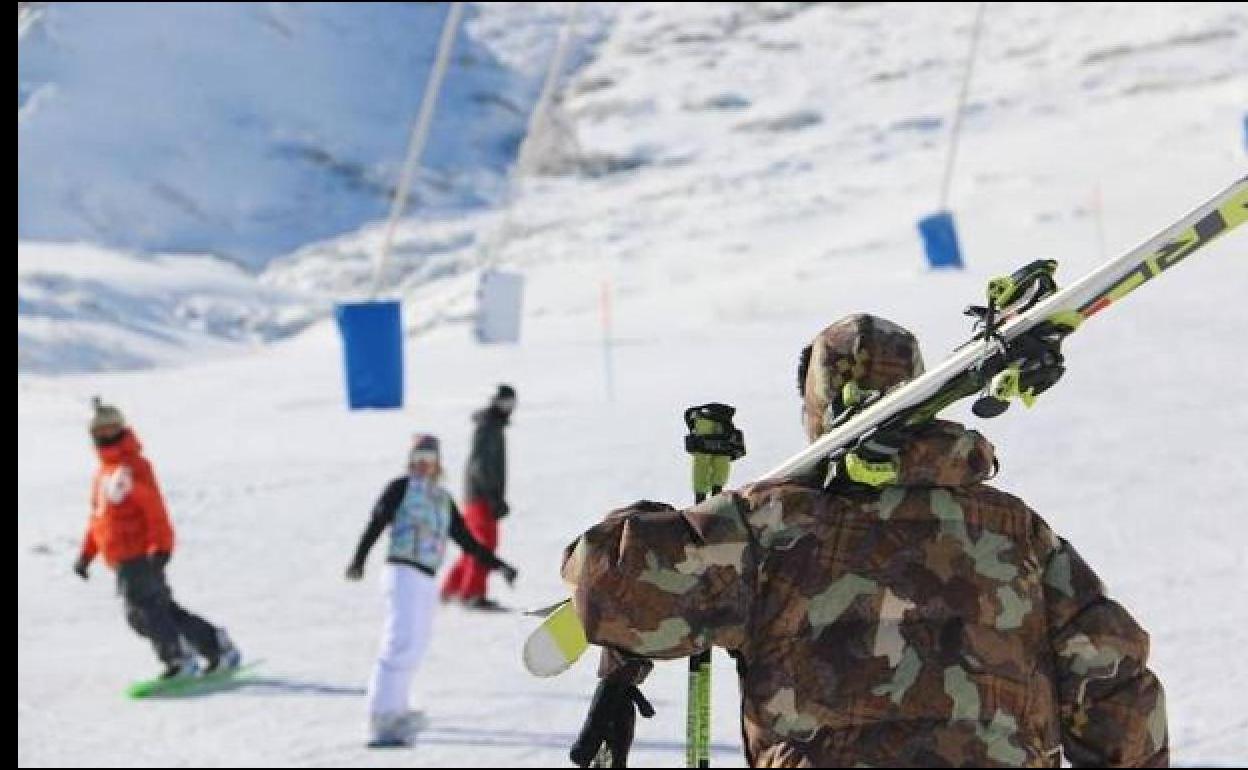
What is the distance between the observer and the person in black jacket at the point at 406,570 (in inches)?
333

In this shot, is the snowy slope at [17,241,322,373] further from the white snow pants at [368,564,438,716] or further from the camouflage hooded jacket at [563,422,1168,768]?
the camouflage hooded jacket at [563,422,1168,768]

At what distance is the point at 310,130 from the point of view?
53219mm

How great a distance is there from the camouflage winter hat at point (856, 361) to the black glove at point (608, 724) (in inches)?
18.6

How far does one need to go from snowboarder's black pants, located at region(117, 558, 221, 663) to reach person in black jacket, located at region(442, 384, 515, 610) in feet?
4.92

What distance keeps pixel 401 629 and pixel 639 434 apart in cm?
607

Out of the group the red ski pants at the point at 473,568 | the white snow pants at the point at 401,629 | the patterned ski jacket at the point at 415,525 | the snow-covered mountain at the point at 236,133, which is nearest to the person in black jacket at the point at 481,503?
the red ski pants at the point at 473,568

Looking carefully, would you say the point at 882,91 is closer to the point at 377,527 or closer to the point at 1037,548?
the point at 377,527

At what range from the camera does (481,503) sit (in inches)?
440

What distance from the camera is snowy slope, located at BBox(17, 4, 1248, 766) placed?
30.1 ft

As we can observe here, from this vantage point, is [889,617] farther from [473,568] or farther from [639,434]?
[639,434]

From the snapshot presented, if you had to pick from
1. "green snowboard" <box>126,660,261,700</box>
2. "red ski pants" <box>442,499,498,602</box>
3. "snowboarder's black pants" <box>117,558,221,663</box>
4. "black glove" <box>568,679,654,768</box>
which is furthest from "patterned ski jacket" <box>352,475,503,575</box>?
"black glove" <box>568,679,654,768</box>

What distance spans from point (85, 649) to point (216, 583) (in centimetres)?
117

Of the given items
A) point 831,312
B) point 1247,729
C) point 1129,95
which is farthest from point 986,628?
point 1129,95

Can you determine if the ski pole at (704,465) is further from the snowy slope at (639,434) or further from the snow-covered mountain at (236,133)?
the snow-covered mountain at (236,133)
